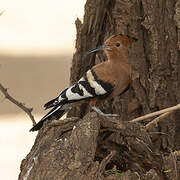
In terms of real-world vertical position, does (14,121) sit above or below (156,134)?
below

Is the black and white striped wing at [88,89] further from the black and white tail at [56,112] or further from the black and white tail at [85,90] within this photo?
the black and white tail at [56,112]

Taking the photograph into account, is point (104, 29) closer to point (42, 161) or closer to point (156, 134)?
point (156, 134)

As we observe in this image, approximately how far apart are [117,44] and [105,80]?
0.96ft

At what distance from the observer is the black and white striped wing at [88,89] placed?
4715 mm

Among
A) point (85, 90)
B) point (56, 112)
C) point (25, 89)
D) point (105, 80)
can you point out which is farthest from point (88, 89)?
point (25, 89)

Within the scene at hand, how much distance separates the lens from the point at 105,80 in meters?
4.75

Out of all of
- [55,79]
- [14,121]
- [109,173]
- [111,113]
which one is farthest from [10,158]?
[109,173]

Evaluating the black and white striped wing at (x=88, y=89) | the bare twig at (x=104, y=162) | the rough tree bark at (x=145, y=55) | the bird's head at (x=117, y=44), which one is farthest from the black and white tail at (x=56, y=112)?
the bare twig at (x=104, y=162)

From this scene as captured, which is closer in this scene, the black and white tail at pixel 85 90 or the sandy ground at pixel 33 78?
the black and white tail at pixel 85 90

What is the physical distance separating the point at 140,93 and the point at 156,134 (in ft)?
1.08

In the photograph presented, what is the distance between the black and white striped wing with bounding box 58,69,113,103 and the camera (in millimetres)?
4715

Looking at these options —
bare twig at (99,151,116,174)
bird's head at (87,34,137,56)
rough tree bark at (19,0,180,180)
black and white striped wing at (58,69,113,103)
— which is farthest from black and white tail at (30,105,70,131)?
bare twig at (99,151,116,174)

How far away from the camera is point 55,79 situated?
10.2m

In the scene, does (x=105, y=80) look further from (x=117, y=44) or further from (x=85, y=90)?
(x=117, y=44)
